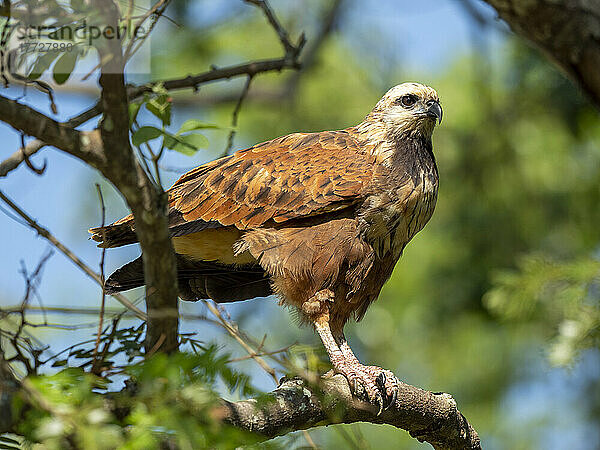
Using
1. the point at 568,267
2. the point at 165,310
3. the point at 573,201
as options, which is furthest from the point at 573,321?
the point at 573,201

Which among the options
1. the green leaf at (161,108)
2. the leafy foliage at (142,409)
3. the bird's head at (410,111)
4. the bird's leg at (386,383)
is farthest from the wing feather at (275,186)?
the leafy foliage at (142,409)

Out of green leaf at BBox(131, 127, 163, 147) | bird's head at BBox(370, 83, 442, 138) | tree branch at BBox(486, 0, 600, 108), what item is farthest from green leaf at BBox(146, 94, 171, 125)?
tree branch at BBox(486, 0, 600, 108)

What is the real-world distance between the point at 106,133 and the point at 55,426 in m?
0.70

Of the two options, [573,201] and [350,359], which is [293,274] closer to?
A: [350,359]

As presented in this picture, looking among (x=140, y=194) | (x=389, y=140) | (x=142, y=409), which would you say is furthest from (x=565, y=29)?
(x=142, y=409)

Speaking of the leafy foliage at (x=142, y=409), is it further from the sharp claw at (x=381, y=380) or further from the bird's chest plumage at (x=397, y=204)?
the bird's chest plumage at (x=397, y=204)

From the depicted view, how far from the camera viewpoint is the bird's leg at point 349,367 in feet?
10.3

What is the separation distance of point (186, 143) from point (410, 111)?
1714 mm

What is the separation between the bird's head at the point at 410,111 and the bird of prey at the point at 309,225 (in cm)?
2

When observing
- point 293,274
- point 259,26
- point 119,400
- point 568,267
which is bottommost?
point 119,400

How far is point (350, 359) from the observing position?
3.44 meters

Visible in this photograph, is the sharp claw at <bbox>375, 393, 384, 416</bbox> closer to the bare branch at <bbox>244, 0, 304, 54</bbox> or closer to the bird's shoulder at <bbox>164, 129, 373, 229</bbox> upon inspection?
the bird's shoulder at <bbox>164, 129, 373, 229</bbox>

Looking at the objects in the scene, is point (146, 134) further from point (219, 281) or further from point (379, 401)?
point (219, 281)

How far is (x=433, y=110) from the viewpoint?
12.7 feet
